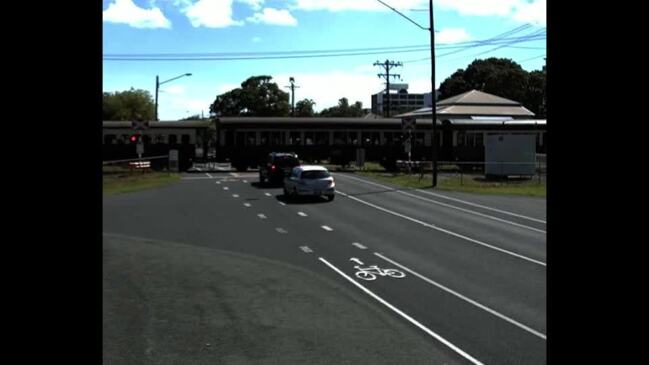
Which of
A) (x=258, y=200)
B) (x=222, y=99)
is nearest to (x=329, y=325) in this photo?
(x=258, y=200)

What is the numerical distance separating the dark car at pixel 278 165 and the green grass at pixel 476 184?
6.14m

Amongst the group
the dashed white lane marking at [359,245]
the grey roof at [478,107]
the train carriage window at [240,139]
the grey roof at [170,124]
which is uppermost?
the grey roof at [478,107]

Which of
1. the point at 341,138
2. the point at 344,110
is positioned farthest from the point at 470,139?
the point at 344,110

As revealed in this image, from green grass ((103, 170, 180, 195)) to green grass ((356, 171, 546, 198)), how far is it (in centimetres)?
1268

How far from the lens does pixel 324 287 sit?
11.0 metres

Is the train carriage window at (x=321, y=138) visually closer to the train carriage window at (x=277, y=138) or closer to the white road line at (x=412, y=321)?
the train carriage window at (x=277, y=138)

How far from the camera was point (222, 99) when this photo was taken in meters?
133

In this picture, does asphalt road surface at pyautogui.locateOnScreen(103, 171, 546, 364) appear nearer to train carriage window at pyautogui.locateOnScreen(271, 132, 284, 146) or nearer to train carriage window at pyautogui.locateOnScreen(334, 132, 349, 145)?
train carriage window at pyautogui.locateOnScreen(271, 132, 284, 146)

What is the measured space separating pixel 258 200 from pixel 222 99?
109 m

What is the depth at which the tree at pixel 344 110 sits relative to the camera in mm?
150000

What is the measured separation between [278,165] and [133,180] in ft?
28.3

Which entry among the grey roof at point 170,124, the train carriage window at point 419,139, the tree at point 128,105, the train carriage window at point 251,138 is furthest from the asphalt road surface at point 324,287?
the tree at point 128,105

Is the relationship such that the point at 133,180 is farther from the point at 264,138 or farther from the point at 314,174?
the point at 314,174

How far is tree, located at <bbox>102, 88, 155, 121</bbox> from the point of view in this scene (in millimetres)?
101125
